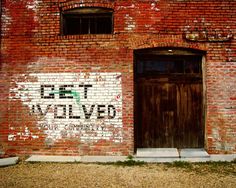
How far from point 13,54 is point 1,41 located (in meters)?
0.49

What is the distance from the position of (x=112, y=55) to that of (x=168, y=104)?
1.98 m

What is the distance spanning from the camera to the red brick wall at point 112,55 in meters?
6.65

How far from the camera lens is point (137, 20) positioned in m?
6.75

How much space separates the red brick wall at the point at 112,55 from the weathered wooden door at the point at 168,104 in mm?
348

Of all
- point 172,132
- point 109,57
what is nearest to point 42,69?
point 109,57

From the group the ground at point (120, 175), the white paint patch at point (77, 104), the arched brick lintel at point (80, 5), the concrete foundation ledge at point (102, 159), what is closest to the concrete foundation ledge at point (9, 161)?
the ground at point (120, 175)

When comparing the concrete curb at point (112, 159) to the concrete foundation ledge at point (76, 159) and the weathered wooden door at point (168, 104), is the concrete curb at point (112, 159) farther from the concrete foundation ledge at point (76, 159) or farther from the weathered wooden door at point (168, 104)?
the weathered wooden door at point (168, 104)

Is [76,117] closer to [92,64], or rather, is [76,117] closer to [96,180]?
[92,64]

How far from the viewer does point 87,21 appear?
23.2 ft

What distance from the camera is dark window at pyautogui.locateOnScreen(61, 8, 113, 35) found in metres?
6.95

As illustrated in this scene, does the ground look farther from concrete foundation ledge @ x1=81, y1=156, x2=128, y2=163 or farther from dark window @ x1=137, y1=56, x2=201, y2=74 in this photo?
dark window @ x1=137, y1=56, x2=201, y2=74

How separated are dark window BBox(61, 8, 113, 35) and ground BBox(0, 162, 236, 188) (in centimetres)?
348

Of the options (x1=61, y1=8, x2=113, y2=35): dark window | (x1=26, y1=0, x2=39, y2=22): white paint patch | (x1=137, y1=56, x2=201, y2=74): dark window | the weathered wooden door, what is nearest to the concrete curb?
the weathered wooden door

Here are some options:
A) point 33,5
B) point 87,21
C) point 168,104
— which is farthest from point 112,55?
point 33,5
